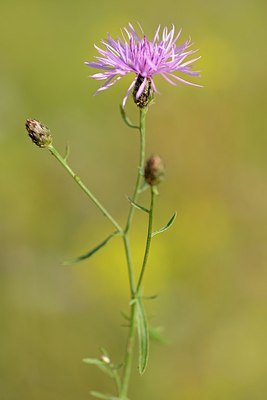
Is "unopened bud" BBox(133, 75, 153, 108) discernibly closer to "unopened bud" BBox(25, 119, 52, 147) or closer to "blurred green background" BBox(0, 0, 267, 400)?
"unopened bud" BBox(25, 119, 52, 147)

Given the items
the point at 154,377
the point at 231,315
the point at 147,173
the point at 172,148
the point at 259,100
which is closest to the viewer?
the point at 147,173

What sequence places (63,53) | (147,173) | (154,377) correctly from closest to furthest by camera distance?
1. (147,173)
2. (154,377)
3. (63,53)

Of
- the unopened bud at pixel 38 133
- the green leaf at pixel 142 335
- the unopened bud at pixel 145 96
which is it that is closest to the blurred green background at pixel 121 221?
the green leaf at pixel 142 335

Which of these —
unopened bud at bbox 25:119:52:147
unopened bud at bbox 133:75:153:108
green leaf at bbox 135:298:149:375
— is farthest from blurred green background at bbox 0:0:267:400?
unopened bud at bbox 133:75:153:108

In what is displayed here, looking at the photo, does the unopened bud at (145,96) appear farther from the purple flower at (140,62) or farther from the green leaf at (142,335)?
the green leaf at (142,335)

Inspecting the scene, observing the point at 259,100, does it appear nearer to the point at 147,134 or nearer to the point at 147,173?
the point at 147,134

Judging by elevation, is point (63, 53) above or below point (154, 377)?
above

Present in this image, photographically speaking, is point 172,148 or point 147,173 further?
point 172,148

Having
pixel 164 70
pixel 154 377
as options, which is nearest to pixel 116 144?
pixel 154 377
